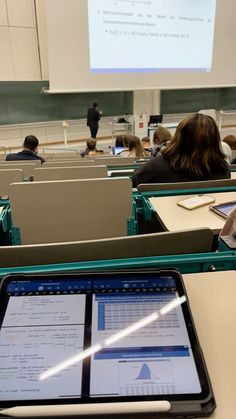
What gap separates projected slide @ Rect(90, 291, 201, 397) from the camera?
21.0 inches

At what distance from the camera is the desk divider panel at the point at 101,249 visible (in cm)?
86

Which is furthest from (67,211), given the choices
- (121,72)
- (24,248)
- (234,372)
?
(121,72)

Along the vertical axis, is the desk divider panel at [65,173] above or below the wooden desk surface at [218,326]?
below

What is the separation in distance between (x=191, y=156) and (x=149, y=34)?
585 cm

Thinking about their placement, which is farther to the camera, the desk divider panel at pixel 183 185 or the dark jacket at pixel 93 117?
the dark jacket at pixel 93 117

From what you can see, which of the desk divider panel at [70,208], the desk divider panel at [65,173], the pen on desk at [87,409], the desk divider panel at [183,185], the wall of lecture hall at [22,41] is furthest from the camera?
the wall of lecture hall at [22,41]

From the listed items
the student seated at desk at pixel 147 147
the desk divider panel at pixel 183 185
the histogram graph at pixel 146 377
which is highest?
the histogram graph at pixel 146 377

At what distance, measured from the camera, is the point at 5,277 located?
709 millimetres

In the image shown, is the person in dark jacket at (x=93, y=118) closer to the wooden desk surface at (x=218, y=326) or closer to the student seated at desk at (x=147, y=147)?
the student seated at desk at (x=147, y=147)

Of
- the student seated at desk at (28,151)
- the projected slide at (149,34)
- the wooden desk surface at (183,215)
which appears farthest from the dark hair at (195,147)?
the projected slide at (149,34)

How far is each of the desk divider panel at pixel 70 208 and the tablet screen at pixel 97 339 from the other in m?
1.11

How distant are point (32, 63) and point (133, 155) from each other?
4.54 meters

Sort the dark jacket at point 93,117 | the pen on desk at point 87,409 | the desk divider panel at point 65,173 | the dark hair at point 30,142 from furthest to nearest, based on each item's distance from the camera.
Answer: the dark jacket at point 93,117, the dark hair at point 30,142, the desk divider panel at point 65,173, the pen on desk at point 87,409

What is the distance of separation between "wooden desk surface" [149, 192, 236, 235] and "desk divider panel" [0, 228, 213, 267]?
1.86 feet
